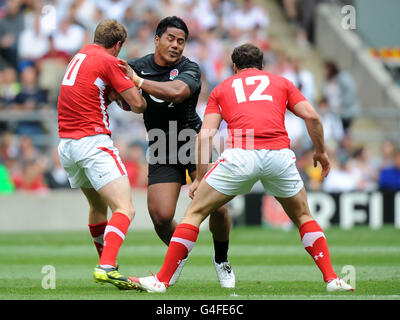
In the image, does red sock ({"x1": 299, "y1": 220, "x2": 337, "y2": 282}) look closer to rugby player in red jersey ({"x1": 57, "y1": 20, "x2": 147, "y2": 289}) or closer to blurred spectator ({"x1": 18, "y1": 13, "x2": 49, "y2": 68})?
rugby player in red jersey ({"x1": 57, "y1": 20, "x2": 147, "y2": 289})

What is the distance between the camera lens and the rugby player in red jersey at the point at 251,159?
708 cm

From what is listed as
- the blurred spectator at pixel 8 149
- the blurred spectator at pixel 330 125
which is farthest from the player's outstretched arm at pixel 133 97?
the blurred spectator at pixel 330 125

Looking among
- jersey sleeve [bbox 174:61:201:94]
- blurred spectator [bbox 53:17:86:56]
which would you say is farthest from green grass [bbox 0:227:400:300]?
blurred spectator [bbox 53:17:86:56]

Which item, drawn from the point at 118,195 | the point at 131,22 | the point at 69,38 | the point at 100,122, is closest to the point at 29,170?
the point at 69,38

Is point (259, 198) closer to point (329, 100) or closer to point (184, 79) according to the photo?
point (329, 100)

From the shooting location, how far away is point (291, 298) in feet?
22.1

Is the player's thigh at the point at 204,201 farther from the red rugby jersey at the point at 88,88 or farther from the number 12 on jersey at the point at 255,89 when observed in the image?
the red rugby jersey at the point at 88,88

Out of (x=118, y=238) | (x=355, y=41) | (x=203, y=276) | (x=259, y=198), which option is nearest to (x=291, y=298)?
(x=118, y=238)

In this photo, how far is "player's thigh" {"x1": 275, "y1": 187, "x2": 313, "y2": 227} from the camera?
7.26 metres

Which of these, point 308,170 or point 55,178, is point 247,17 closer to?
point 308,170

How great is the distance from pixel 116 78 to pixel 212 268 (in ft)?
11.0

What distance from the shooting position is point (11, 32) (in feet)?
60.3

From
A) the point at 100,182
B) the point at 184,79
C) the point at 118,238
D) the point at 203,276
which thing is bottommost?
the point at 203,276

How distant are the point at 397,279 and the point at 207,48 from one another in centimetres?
1139
